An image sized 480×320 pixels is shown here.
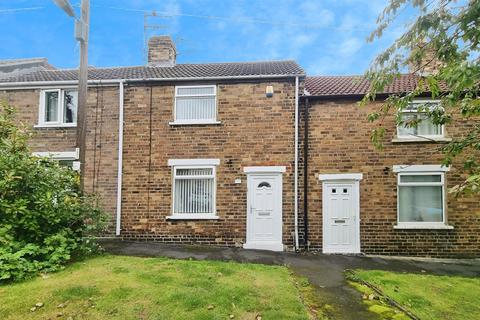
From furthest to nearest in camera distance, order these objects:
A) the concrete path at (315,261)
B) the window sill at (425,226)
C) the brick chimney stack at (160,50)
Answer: the brick chimney stack at (160,50) < the window sill at (425,226) < the concrete path at (315,261)

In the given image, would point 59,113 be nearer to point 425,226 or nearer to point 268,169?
point 268,169

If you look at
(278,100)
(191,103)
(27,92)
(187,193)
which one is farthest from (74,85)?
(278,100)

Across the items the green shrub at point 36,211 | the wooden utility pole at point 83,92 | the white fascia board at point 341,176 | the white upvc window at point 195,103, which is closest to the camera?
the green shrub at point 36,211

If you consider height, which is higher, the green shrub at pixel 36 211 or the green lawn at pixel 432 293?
the green shrub at pixel 36 211

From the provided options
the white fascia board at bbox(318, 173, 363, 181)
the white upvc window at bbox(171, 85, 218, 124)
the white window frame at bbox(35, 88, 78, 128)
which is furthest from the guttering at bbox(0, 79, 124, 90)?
the white fascia board at bbox(318, 173, 363, 181)

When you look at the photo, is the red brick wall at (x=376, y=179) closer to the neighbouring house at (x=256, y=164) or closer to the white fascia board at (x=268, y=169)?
the neighbouring house at (x=256, y=164)

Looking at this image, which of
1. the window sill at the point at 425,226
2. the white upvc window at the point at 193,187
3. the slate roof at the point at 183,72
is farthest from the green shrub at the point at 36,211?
the window sill at the point at 425,226

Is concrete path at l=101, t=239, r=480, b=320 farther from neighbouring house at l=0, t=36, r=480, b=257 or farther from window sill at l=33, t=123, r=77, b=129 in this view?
window sill at l=33, t=123, r=77, b=129

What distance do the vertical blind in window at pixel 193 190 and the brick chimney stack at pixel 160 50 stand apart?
5.11 m

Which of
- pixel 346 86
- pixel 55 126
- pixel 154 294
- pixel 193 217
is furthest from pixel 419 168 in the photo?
pixel 55 126

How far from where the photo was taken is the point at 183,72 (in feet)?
41.9

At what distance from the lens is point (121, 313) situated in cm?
531

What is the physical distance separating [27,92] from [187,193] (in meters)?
6.31

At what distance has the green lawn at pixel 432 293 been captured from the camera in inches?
233
